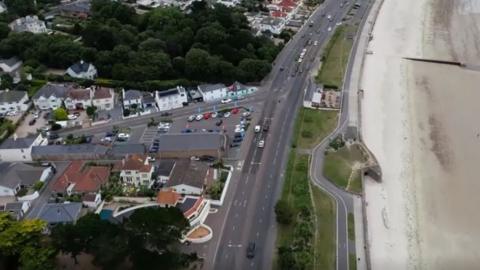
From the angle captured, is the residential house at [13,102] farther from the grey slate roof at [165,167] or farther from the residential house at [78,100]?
the grey slate roof at [165,167]

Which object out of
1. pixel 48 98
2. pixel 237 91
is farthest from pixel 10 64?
pixel 237 91

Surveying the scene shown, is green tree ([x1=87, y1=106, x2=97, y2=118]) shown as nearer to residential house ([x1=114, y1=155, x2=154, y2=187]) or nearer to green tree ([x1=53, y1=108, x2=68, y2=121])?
green tree ([x1=53, y1=108, x2=68, y2=121])

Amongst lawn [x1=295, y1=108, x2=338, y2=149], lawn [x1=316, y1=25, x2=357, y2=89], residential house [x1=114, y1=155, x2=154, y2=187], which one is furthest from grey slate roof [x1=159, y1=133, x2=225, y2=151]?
lawn [x1=316, y1=25, x2=357, y2=89]

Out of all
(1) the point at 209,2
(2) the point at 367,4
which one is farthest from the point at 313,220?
(2) the point at 367,4

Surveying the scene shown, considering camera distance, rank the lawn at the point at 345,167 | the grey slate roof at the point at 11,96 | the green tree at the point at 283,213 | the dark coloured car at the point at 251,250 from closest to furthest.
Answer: the dark coloured car at the point at 251,250
the green tree at the point at 283,213
the lawn at the point at 345,167
the grey slate roof at the point at 11,96

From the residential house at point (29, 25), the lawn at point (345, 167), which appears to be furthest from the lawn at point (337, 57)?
the residential house at point (29, 25)
